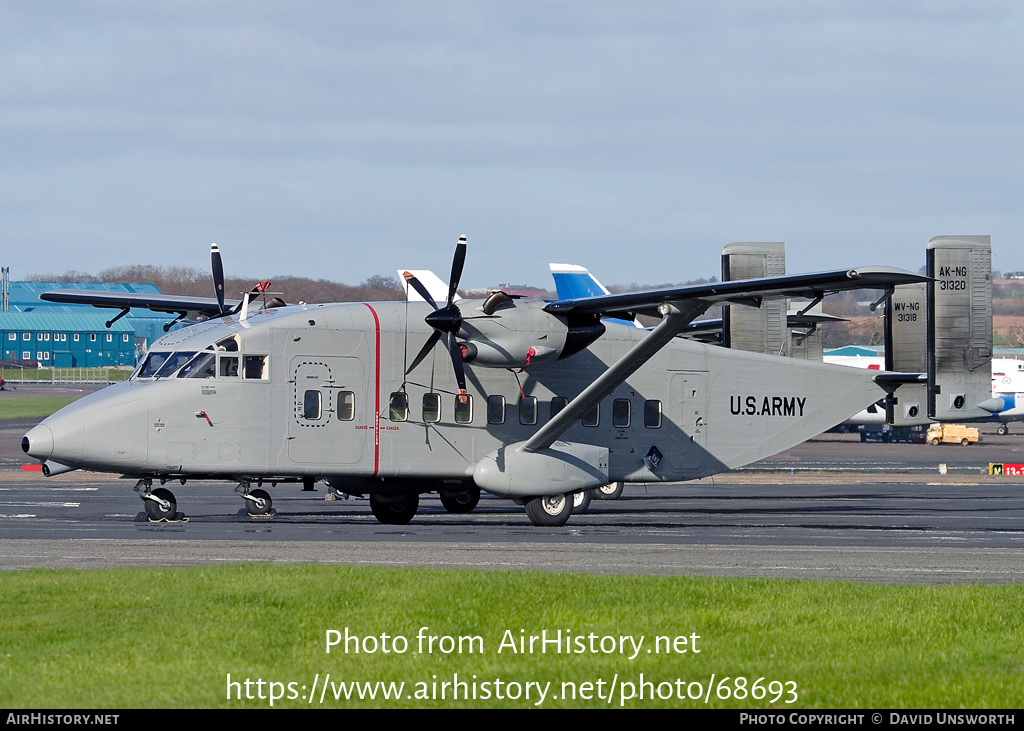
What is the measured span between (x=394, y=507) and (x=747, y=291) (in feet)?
30.9

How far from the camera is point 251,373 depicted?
2538 cm

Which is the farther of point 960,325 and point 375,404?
point 960,325

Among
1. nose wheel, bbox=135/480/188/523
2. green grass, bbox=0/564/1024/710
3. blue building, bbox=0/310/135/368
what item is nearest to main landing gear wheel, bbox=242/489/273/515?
nose wheel, bbox=135/480/188/523

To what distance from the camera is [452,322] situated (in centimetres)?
2569

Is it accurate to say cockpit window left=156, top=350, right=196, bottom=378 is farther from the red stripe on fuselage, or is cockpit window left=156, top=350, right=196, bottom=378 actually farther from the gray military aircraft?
the red stripe on fuselage

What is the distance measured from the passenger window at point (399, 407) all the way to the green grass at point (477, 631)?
931 centimetres

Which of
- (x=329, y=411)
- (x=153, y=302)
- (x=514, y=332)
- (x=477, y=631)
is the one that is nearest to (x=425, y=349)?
(x=514, y=332)

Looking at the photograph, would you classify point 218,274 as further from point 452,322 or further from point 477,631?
point 477,631

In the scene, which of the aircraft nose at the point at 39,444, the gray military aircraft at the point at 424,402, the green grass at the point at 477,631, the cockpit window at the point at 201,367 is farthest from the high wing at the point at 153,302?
the green grass at the point at 477,631

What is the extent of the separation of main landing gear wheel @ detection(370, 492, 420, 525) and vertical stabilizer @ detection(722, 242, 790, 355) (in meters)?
10.6

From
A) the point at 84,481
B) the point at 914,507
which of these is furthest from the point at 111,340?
the point at 914,507

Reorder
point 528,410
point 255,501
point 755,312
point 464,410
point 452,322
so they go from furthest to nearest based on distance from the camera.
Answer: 1. point 755,312
2. point 528,410
3. point 464,410
4. point 255,501
5. point 452,322

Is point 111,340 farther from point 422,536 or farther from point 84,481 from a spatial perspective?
point 422,536

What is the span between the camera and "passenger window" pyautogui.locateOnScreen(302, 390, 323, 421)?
25.7 metres
